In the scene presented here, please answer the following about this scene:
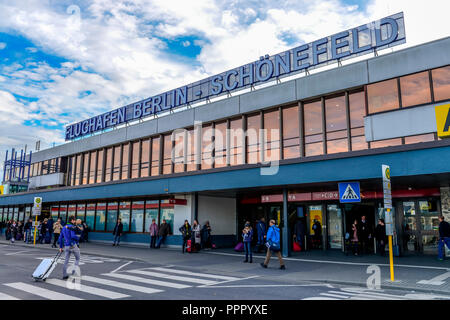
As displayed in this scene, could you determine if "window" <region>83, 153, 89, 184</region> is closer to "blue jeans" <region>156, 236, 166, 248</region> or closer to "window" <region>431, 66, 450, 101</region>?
"blue jeans" <region>156, 236, 166, 248</region>

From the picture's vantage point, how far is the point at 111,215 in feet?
92.1

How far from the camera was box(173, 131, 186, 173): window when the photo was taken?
23.3 m

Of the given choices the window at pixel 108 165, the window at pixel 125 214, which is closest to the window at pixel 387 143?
the window at pixel 125 214

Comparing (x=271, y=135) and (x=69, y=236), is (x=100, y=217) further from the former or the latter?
(x=69, y=236)

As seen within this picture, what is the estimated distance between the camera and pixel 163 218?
2389 cm

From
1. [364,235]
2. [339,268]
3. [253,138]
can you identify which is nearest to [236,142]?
[253,138]

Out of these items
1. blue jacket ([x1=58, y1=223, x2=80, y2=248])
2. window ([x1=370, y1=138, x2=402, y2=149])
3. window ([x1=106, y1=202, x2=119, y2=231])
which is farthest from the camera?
window ([x1=106, y1=202, x2=119, y2=231])

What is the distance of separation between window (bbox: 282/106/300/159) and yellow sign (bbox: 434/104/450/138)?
6.64 meters

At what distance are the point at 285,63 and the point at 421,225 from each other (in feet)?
34.9

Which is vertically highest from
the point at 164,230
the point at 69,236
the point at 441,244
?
the point at 69,236

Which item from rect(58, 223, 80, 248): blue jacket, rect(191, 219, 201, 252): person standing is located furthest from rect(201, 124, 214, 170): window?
rect(58, 223, 80, 248): blue jacket

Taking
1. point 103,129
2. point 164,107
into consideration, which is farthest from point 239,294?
point 103,129

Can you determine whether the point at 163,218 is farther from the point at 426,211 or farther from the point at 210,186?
the point at 426,211

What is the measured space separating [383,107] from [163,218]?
14902mm
